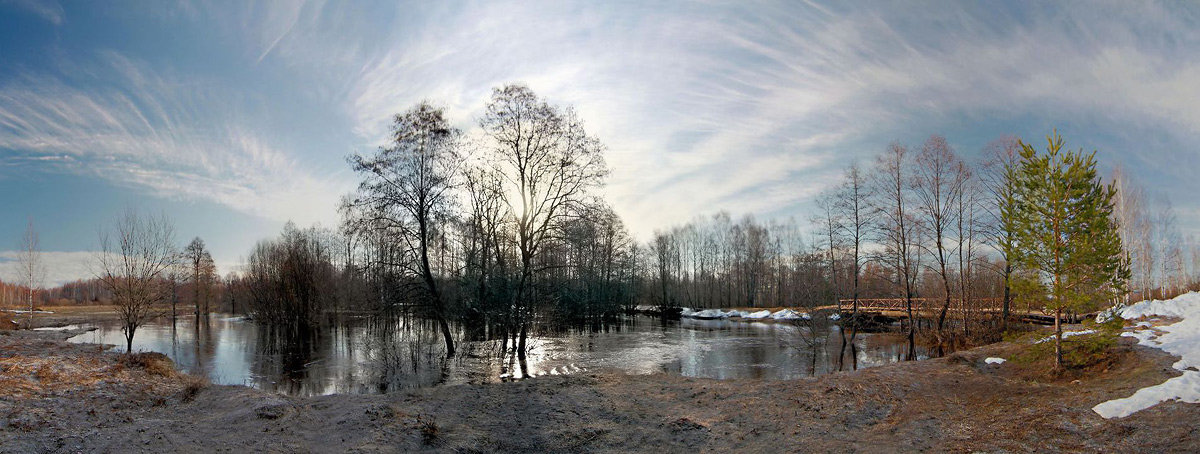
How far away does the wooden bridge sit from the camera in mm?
23750

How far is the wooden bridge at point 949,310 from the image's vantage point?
23.8 meters

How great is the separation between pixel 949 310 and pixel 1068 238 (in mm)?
16573

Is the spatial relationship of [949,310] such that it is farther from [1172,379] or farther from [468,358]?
[468,358]

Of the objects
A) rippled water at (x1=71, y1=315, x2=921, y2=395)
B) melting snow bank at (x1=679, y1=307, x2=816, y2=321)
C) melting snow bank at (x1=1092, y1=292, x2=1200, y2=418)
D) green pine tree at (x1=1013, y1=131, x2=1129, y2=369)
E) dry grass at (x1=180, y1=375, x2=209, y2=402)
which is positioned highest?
green pine tree at (x1=1013, y1=131, x2=1129, y2=369)

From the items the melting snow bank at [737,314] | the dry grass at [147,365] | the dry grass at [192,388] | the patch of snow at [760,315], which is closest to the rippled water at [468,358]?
the dry grass at [147,365]

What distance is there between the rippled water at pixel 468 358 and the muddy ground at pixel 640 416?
4.14m

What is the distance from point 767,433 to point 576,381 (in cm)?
613

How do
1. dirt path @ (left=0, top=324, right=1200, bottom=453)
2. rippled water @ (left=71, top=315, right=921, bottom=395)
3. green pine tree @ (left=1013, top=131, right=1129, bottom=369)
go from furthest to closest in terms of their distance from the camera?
rippled water @ (left=71, top=315, right=921, bottom=395) < green pine tree @ (left=1013, top=131, right=1129, bottom=369) < dirt path @ (left=0, top=324, right=1200, bottom=453)

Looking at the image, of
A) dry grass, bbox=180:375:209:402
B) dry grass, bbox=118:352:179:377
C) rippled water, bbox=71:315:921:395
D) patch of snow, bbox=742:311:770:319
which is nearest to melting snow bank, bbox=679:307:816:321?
patch of snow, bbox=742:311:770:319

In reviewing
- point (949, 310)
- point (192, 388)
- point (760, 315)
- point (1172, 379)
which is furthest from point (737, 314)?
point (192, 388)

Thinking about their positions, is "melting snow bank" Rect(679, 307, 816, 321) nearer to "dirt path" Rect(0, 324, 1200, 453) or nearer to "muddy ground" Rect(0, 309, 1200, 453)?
"muddy ground" Rect(0, 309, 1200, 453)

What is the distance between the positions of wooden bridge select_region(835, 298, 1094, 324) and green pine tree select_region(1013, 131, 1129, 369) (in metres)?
1.51

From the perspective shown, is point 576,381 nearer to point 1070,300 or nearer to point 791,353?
point 1070,300

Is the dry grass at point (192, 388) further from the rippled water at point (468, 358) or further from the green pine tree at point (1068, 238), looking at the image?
the green pine tree at point (1068, 238)
